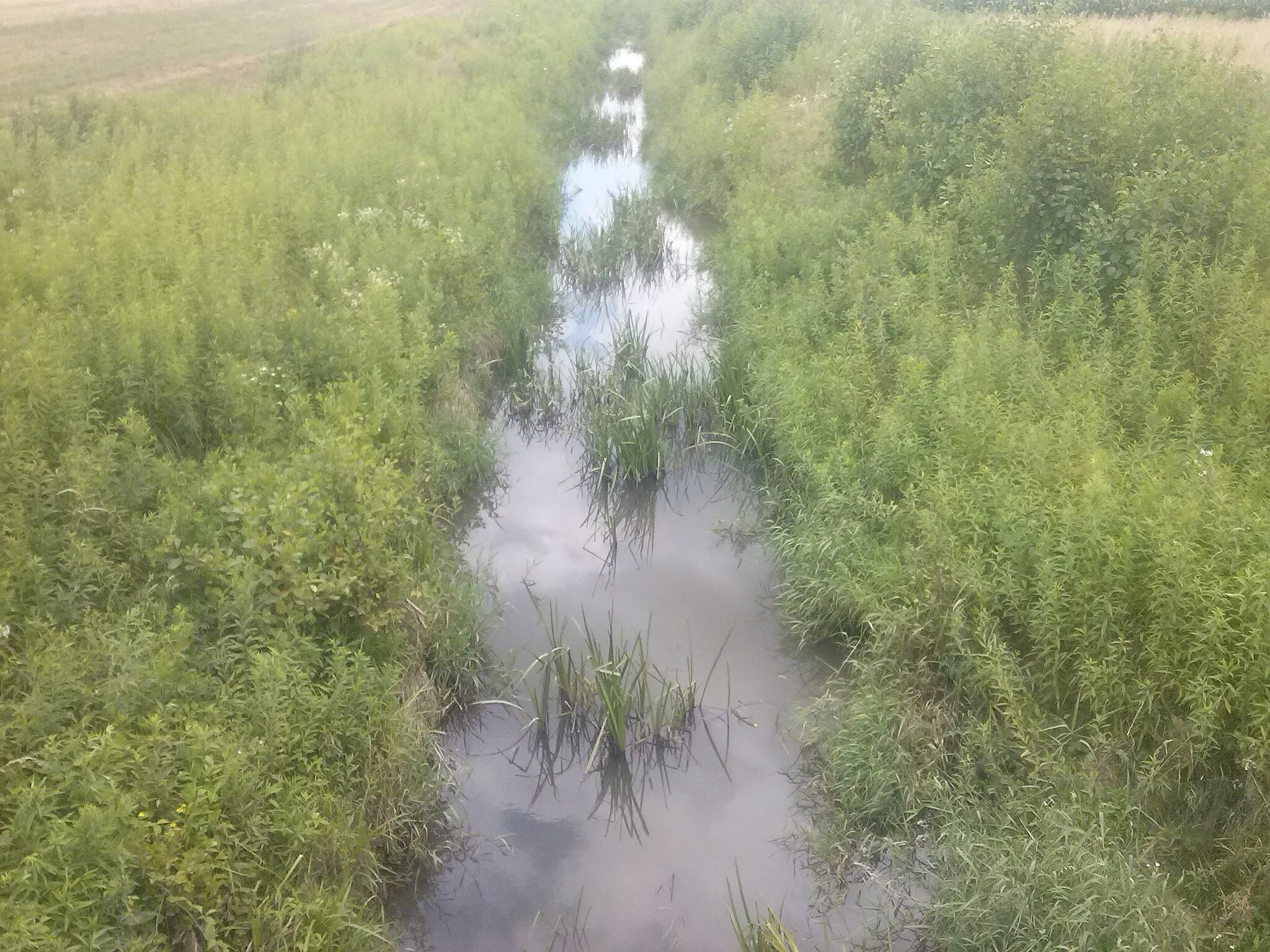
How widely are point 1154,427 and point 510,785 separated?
15.5 ft

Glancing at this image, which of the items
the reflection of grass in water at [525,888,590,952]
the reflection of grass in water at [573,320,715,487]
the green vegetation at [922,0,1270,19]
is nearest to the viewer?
the reflection of grass in water at [525,888,590,952]

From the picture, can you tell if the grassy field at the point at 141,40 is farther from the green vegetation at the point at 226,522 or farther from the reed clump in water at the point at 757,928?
the reed clump in water at the point at 757,928

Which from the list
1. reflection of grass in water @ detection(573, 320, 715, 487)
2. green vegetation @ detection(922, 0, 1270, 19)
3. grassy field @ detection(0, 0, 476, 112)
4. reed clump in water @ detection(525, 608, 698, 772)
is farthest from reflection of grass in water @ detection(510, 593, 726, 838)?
green vegetation @ detection(922, 0, 1270, 19)

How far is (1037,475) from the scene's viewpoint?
17.4ft

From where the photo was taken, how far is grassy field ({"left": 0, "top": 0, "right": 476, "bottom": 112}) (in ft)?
29.0

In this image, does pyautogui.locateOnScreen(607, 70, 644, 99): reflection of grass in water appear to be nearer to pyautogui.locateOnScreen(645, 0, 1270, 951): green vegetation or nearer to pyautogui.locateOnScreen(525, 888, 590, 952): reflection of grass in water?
pyautogui.locateOnScreen(645, 0, 1270, 951): green vegetation

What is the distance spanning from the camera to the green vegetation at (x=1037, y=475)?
13.1 feet

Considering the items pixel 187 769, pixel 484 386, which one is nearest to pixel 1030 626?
pixel 187 769

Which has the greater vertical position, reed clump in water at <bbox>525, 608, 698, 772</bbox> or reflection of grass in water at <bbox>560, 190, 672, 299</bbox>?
reflection of grass in water at <bbox>560, 190, 672, 299</bbox>

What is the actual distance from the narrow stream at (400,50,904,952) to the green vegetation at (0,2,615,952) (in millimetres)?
412

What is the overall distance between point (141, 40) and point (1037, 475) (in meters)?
12.2

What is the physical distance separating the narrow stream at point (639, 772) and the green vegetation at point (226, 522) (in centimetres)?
41

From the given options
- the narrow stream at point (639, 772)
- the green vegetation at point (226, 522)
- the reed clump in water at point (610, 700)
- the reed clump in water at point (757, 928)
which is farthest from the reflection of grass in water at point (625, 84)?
the reed clump in water at point (757, 928)

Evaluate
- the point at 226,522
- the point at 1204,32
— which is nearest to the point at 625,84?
the point at 1204,32
